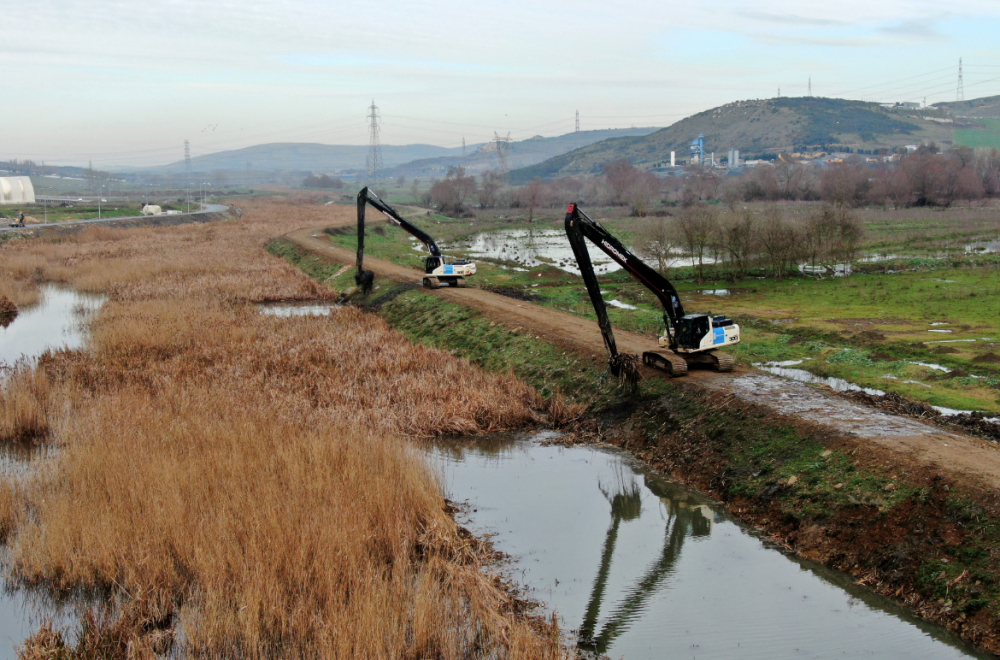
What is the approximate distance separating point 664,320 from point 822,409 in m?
5.09

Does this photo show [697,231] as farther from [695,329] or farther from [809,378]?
[695,329]

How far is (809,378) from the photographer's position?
23625 mm

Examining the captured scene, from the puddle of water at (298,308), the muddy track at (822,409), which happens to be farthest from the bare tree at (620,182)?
the muddy track at (822,409)

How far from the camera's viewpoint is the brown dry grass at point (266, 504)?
1012 centimetres

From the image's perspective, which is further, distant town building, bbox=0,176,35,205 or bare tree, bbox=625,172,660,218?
bare tree, bbox=625,172,660,218

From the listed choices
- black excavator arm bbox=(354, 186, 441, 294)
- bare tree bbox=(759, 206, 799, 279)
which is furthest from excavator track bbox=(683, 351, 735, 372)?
bare tree bbox=(759, 206, 799, 279)

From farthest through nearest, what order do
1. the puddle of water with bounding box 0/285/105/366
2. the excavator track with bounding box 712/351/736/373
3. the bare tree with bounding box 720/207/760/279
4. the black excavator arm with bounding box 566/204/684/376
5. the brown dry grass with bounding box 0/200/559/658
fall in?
the bare tree with bounding box 720/207/760/279 → the puddle of water with bounding box 0/285/105/366 → the excavator track with bounding box 712/351/736/373 → the black excavator arm with bounding box 566/204/684/376 → the brown dry grass with bounding box 0/200/559/658

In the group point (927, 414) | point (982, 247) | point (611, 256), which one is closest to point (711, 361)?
point (611, 256)

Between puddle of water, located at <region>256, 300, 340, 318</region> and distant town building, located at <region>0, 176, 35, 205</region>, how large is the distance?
103 m

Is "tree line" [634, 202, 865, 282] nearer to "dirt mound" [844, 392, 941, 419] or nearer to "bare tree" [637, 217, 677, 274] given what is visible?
"bare tree" [637, 217, 677, 274]

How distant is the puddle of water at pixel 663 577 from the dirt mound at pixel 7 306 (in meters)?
32.0

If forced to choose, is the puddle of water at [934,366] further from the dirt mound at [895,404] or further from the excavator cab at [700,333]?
the excavator cab at [700,333]

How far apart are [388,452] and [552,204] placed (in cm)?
15901

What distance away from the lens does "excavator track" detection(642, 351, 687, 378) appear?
856 inches
